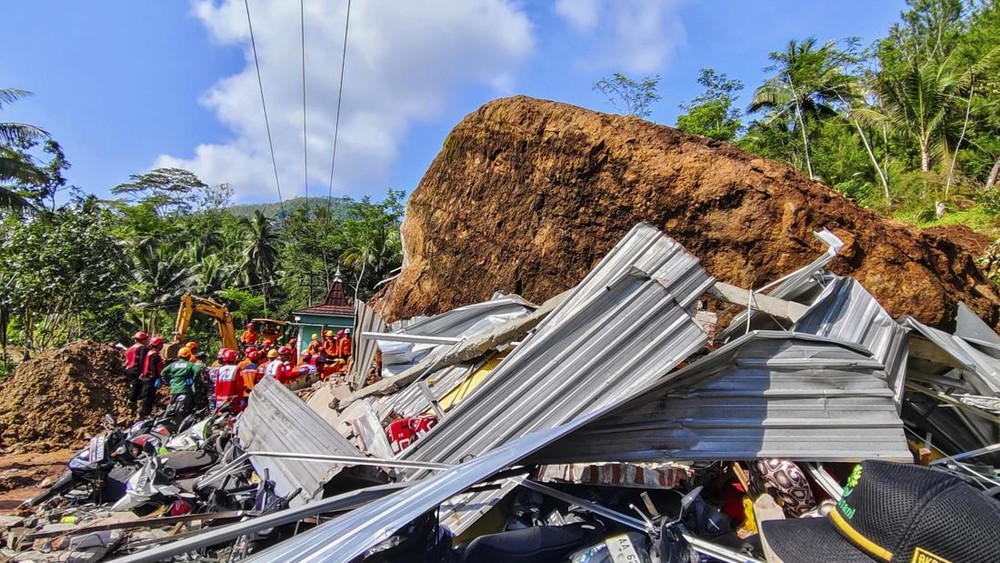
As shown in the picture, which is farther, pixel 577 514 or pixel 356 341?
pixel 356 341

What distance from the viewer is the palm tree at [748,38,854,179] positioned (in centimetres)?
2114

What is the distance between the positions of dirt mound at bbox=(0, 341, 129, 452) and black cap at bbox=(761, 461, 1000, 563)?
1111cm

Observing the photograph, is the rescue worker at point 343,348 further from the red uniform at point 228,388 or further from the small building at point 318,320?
the small building at point 318,320

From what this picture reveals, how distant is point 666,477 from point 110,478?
4.57 m

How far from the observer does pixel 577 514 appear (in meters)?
2.50

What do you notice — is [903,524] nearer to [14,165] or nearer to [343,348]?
[343,348]

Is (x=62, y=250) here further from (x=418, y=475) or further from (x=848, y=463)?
(x=848, y=463)

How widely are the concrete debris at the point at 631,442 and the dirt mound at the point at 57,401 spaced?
7116 millimetres

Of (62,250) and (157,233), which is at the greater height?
(157,233)

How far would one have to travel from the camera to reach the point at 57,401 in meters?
9.61

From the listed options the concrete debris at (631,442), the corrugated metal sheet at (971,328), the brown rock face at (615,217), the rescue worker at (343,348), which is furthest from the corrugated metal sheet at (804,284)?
the rescue worker at (343,348)

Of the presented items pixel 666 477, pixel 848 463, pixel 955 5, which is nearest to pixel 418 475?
pixel 666 477

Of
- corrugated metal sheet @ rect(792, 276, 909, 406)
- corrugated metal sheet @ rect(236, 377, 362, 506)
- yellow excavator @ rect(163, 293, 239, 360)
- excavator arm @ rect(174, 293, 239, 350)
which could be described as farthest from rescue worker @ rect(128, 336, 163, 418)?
corrugated metal sheet @ rect(792, 276, 909, 406)

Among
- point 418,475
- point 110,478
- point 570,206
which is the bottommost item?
point 110,478
